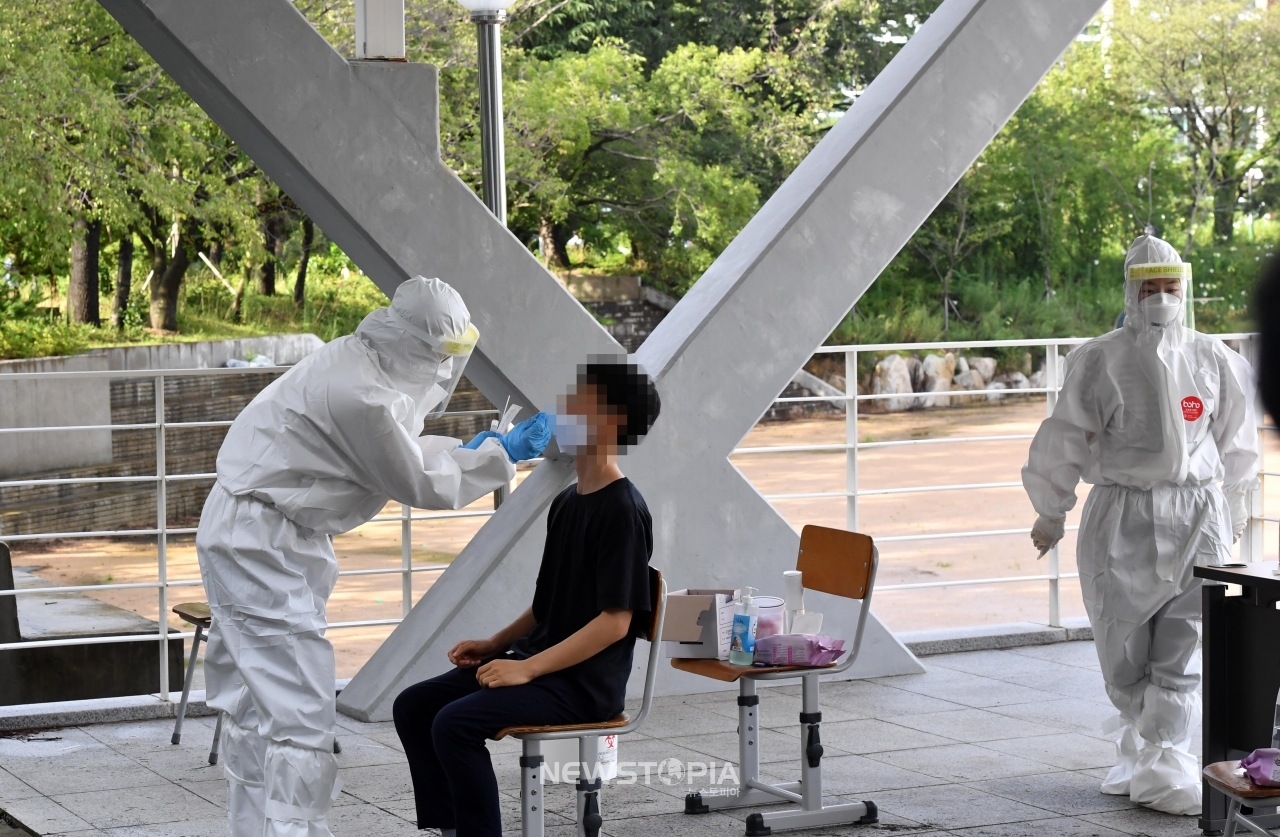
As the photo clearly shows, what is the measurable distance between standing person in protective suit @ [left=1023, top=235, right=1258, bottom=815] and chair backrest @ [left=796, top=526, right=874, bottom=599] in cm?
70

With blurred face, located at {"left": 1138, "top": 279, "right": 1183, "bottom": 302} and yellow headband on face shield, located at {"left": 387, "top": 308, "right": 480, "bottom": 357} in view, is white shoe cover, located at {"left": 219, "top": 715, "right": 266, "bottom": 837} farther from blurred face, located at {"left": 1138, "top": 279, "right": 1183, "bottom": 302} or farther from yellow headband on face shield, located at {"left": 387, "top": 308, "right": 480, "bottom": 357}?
blurred face, located at {"left": 1138, "top": 279, "right": 1183, "bottom": 302}

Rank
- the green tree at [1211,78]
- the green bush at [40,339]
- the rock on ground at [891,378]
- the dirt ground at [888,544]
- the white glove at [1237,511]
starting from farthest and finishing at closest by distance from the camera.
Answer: the rock on ground at [891,378]
the green tree at [1211,78]
the green bush at [40,339]
the dirt ground at [888,544]
the white glove at [1237,511]

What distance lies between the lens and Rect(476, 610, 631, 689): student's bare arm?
3.24m

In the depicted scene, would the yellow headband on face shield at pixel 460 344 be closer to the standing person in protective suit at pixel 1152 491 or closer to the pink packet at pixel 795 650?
the pink packet at pixel 795 650

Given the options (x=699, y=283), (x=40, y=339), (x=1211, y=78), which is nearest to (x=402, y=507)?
(x=699, y=283)

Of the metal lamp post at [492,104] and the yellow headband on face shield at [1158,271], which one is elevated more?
the metal lamp post at [492,104]

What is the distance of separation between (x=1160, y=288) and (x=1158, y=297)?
0.10 feet

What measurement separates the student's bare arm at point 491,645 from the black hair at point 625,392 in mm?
558

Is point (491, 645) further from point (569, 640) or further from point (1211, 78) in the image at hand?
point (1211, 78)

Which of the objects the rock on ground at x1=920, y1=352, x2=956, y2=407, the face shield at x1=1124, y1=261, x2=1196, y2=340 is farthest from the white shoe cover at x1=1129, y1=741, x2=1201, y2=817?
the rock on ground at x1=920, y1=352, x2=956, y2=407

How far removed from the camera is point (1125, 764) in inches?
171

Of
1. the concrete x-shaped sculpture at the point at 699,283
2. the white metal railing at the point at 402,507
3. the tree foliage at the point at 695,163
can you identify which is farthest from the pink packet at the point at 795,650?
the tree foliage at the point at 695,163

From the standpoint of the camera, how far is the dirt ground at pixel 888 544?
1019 cm

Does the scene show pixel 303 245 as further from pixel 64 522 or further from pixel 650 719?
pixel 650 719
